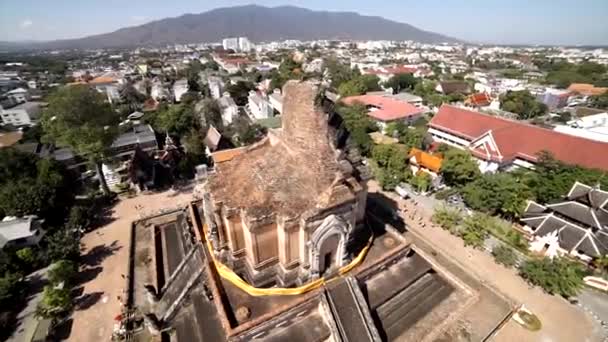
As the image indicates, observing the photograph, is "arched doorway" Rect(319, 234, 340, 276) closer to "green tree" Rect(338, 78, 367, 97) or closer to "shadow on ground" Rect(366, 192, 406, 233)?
"shadow on ground" Rect(366, 192, 406, 233)

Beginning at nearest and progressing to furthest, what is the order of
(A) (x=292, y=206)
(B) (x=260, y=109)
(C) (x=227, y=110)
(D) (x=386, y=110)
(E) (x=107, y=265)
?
(A) (x=292, y=206)
(E) (x=107, y=265)
(D) (x=386, y=110)
(B) (x=260, y=109)
(C) (x=227, y=110)

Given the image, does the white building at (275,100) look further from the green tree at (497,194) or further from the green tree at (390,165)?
the green tree at (497,194)

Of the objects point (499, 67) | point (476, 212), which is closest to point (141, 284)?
point (476, 212)

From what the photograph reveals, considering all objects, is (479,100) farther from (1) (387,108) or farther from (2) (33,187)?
(2) (33,187)

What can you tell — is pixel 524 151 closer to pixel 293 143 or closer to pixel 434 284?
pixel 434 284

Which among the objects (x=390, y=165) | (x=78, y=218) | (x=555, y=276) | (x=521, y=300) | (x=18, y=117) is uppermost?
(x=390, y=165)


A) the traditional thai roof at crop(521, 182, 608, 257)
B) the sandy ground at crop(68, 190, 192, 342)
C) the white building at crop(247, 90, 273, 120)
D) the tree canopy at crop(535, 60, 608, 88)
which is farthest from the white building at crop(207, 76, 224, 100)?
the tree canopy at crop(535, 60, 608, 88)

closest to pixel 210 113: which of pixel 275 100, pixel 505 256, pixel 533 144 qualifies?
pixel 275 100
